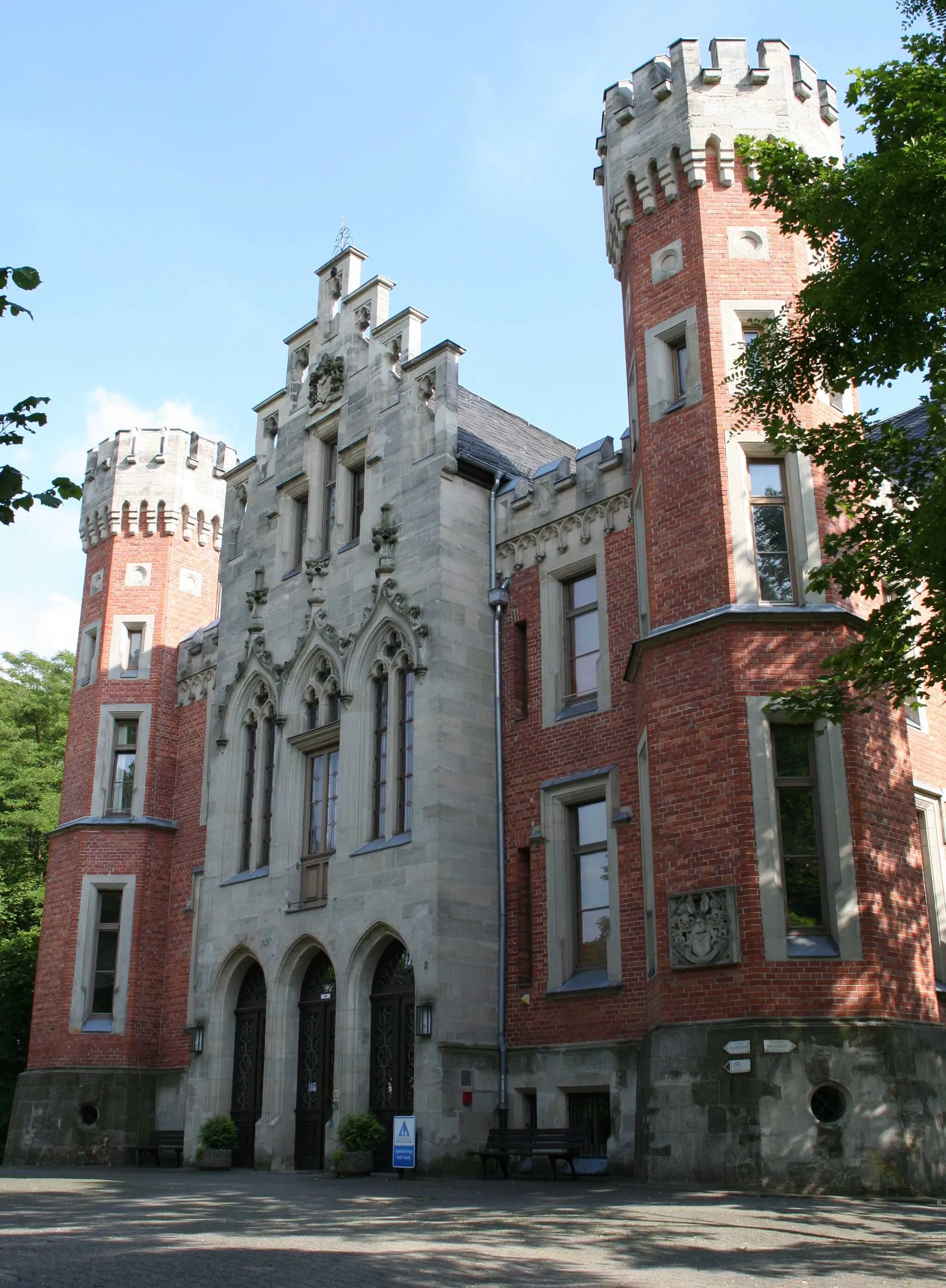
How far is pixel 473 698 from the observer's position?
19.5m

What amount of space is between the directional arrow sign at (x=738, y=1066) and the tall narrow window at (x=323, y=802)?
8.55m

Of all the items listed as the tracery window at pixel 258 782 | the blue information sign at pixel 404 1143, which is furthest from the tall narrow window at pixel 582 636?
the blue information sign at pixel 404 1143

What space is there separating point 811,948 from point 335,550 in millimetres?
11152

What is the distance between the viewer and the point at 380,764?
2025 cm

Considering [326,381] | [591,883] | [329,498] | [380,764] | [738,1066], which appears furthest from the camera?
[326,381]

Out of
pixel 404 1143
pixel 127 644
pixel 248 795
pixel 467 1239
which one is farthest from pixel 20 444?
pixel 127 644

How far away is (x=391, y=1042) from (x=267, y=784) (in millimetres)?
5585

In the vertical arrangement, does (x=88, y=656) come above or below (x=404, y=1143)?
above

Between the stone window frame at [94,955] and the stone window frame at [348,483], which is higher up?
the stone window frame at [348,483]

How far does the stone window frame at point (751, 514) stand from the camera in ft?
50.7

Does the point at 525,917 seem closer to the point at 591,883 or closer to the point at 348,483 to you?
the point at 591,883

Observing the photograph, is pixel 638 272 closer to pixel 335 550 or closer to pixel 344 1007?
pixel 335 550

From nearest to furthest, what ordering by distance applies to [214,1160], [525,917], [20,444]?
[20,444] → [525,917] → [214,1160]

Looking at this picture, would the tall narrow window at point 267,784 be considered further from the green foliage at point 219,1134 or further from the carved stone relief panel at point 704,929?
the carved stone relief panel at point 704,929
